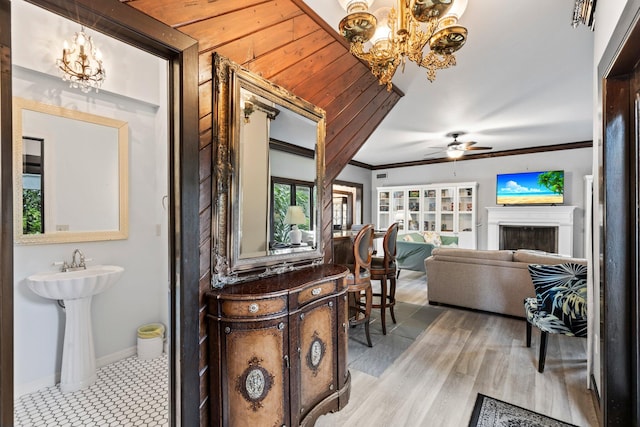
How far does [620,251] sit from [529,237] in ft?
17.2

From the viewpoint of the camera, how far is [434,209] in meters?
7.05

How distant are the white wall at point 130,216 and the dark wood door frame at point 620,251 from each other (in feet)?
10.0

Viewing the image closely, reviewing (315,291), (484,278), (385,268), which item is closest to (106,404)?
(315,291)

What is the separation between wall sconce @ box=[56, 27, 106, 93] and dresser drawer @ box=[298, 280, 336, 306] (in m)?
2.31

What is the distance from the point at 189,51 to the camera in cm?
135

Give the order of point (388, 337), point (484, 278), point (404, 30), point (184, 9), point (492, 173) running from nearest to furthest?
point (184, 9)
point (404, 30)
point (388, 337)
point (484, 278)
point (492, 173)

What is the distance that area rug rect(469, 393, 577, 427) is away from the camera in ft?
5.75

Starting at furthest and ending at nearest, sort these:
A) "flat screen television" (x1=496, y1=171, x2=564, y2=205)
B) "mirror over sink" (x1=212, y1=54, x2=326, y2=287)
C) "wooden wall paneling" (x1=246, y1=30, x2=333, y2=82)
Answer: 1. "flat screen television" (x1=496, y1=171, x2=564, y2=205)
2. "wooden wall paneling" (x1=246, y1=30, x2=333, y2=82)
3. "mirror over sink" (x1=212, y1=54, x2=326, y2=287)

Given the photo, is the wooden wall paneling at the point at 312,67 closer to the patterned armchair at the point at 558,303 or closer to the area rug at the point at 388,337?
the area rug at the point at 388,337

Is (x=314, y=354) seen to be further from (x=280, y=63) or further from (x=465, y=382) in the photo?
(x=280, y=63)

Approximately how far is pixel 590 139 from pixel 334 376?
637 centimetres

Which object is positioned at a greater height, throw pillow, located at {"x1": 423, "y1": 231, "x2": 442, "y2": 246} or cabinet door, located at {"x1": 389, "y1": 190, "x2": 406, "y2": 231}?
cabinet door, located at {"x1": 389, "y1": 190, "x2": 406, "y2": 231}

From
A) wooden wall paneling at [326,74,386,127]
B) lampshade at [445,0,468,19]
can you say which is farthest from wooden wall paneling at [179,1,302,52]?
lampshade at [445,0,468,19]

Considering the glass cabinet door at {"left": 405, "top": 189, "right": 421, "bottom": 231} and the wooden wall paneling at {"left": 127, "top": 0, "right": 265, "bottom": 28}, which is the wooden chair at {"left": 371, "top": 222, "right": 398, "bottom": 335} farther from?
the glass cabinet door at {"left": 405, "top": 189, "right": 421, "bottom": 231}
